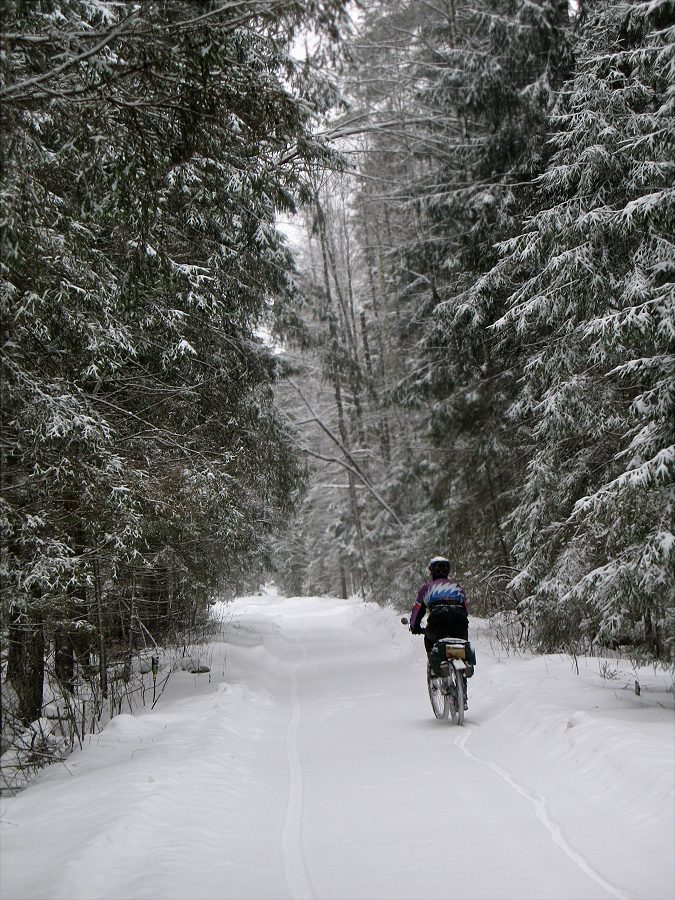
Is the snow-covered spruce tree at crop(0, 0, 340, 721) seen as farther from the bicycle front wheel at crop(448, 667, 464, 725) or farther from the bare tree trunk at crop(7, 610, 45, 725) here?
the bicycle front wheel at crop(448, 667, 464, 725)

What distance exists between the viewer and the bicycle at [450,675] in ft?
27.5

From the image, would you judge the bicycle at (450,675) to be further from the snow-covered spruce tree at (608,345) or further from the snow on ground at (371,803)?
the snow-covered spruce tree at (608,345)

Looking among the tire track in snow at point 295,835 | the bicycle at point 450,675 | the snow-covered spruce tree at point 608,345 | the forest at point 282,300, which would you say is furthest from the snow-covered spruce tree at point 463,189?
the tire track in snow at point 295,835

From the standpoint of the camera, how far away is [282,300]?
→ 538 inches

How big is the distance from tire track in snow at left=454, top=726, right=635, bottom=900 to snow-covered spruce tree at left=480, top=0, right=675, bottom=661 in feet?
7.31

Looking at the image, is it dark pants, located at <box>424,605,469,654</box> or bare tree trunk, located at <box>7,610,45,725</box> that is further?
dark pants, located at <box>424,605,469,654</box>

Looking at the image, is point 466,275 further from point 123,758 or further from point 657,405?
point 123,758

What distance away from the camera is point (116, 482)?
7.02 m

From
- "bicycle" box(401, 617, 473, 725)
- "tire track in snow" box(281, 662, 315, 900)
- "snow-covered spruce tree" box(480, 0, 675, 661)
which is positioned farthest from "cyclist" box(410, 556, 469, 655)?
"tire track in snow" box(281, 662, 315, 900)

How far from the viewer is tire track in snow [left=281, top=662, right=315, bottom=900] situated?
4109mm

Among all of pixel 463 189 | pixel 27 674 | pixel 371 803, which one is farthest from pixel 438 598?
pixel 463 189

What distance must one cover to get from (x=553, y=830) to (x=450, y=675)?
372cm

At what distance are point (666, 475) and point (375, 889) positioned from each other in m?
4.70

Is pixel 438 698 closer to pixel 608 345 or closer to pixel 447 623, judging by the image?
pixel 447 623
